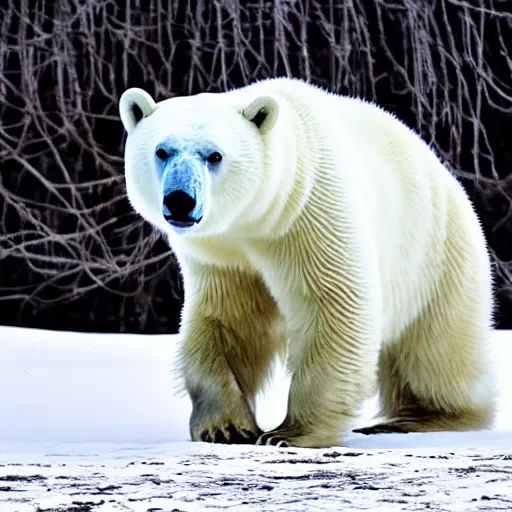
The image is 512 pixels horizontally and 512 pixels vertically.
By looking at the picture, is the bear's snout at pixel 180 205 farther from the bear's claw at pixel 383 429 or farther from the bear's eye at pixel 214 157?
the bear's claw at pixel 383 429

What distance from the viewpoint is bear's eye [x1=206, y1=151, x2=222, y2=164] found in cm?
262

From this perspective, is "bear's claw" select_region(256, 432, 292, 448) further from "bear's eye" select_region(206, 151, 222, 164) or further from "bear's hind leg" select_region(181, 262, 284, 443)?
"bear's eye" select_region(206, 151, 222, 164)

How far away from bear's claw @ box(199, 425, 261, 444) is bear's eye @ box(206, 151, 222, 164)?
0.72m

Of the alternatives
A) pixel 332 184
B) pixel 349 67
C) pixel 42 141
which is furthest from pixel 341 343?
pixel 42 141

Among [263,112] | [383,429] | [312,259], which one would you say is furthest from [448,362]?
[263,112]

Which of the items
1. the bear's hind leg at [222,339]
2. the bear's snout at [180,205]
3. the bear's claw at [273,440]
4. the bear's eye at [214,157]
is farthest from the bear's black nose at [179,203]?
the bear's claw at [273,440]

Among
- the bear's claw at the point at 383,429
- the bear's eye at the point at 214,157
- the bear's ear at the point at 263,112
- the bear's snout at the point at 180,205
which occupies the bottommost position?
Answer: the bear's claw at the point at 383,429

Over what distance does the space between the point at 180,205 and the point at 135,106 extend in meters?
0.43

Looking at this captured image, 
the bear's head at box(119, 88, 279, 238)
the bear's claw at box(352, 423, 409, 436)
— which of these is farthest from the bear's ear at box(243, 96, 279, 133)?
the bear's claw at box(352, 423, 409, 436)

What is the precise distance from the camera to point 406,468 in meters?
2.24

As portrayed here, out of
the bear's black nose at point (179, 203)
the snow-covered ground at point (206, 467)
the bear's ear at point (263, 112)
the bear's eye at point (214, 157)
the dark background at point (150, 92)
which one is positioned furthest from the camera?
the dark background at point (150, 92)

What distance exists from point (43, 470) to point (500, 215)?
387cm

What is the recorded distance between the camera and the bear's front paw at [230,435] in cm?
287

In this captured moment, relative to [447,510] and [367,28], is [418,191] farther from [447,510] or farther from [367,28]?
[367,28]
